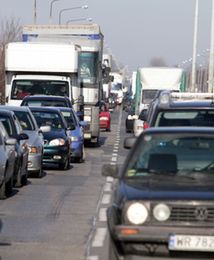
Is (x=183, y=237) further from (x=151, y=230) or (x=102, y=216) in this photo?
(x=102, y=216)

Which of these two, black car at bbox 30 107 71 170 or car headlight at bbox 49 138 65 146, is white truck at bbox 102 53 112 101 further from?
car headlight at bbox 49 138 65 146

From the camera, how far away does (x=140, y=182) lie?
828cm

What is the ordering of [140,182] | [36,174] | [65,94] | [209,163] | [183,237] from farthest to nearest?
[65,94] < [36,174] < [209,163] < [140,182] < [183,237]

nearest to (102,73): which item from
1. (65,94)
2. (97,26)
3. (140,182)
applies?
(97,26)

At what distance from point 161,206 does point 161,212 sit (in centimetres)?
5

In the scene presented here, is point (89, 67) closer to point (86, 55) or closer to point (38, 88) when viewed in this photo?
point (86, 55)

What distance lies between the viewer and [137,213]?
766cm

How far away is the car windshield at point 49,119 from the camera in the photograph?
77.0 feet

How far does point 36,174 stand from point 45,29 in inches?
689

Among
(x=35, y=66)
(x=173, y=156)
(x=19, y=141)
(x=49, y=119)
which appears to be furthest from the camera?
(x=35, y=66)

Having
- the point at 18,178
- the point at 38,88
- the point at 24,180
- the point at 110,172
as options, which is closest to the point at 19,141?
the point at 18,178

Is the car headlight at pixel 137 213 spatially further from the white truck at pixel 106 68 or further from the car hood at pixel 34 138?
the white truck at pixel 106 68

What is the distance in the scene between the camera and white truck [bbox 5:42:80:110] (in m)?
29.0

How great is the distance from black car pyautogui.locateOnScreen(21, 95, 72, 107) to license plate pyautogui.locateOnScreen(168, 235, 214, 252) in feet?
66.5
